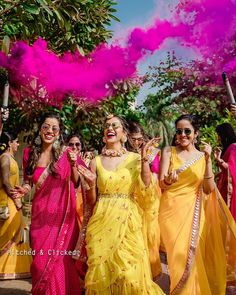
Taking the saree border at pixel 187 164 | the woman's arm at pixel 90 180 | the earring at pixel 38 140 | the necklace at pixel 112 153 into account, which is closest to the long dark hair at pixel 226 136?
the saree border at pixel 187 164

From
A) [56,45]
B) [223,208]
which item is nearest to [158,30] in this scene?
[56,45]

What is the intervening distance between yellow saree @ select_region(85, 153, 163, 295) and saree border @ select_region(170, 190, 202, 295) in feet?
0.98

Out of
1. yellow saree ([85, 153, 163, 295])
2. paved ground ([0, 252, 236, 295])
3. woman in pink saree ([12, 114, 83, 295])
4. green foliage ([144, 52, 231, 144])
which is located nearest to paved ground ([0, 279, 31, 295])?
paved ground ([0, 252, 236, 295])

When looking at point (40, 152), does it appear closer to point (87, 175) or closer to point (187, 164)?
point (87, 175)

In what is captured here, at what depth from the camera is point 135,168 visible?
4043mm

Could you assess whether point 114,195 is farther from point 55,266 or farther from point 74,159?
point 55,266

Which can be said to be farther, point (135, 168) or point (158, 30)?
point (158, 30)

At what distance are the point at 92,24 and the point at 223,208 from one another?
12.3 ft

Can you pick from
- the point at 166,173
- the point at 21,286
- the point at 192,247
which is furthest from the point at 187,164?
the point at 21,286

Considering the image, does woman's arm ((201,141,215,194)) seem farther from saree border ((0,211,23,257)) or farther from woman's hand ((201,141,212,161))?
saree border ((0,211,23,257))

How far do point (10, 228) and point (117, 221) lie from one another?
7.83ft

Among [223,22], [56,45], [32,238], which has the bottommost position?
[32,238]

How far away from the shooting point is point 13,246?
5.78 metres

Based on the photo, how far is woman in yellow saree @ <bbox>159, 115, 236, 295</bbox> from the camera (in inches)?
163
